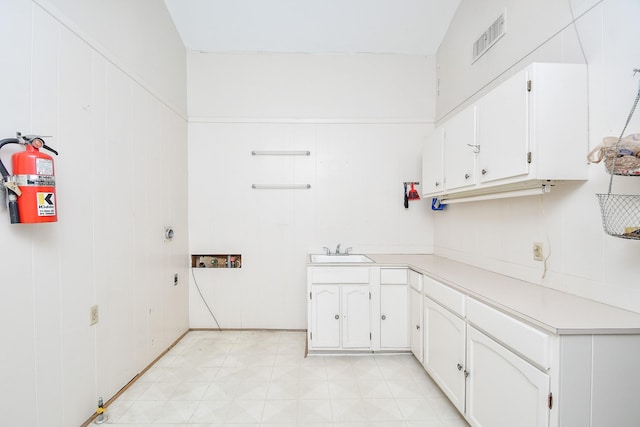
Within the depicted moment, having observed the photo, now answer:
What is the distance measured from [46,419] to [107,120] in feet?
5.56

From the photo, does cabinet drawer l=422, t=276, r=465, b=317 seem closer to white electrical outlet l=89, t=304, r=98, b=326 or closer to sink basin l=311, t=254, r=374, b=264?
sink basin l=311, t=254, r=374, b=264

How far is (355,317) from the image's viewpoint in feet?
8.47

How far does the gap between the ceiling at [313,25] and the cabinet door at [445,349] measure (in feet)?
8.48

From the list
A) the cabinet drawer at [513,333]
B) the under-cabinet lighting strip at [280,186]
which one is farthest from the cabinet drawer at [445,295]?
the under-cabinet lighting strip at [280,186]

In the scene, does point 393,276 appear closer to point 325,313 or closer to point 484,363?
point 325,313

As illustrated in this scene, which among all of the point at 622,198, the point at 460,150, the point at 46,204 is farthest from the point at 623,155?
the point at 46,204

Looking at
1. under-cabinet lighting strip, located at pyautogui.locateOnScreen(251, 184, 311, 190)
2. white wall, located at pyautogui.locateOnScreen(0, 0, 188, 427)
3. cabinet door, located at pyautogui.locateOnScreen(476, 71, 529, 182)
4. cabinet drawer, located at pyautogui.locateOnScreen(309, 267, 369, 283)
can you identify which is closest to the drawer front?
cabinet drawer, located at pyautogui.locateOnScreen(309, 267, 369, 283)

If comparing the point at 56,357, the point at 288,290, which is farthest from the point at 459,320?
the point at 56,357

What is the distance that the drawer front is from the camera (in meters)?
2.34

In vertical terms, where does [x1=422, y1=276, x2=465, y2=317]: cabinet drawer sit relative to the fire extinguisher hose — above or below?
below

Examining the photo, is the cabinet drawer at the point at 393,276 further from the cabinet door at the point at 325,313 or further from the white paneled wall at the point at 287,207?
the white paneled wall at the point at 287,207

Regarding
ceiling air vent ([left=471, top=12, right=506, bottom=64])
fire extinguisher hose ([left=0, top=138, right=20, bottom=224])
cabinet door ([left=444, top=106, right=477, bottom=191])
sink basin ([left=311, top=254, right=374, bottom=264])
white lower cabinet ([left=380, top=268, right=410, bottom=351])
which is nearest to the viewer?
fire extinguisher hose ([left=0, top=138, right=20, bottom=224])

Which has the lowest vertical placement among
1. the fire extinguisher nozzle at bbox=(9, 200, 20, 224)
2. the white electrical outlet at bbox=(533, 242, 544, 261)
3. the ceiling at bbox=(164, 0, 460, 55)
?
the white electrical outlet at bbox=(533, 242, 544, 261)

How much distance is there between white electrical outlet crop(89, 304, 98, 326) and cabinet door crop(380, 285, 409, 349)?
207 cm
